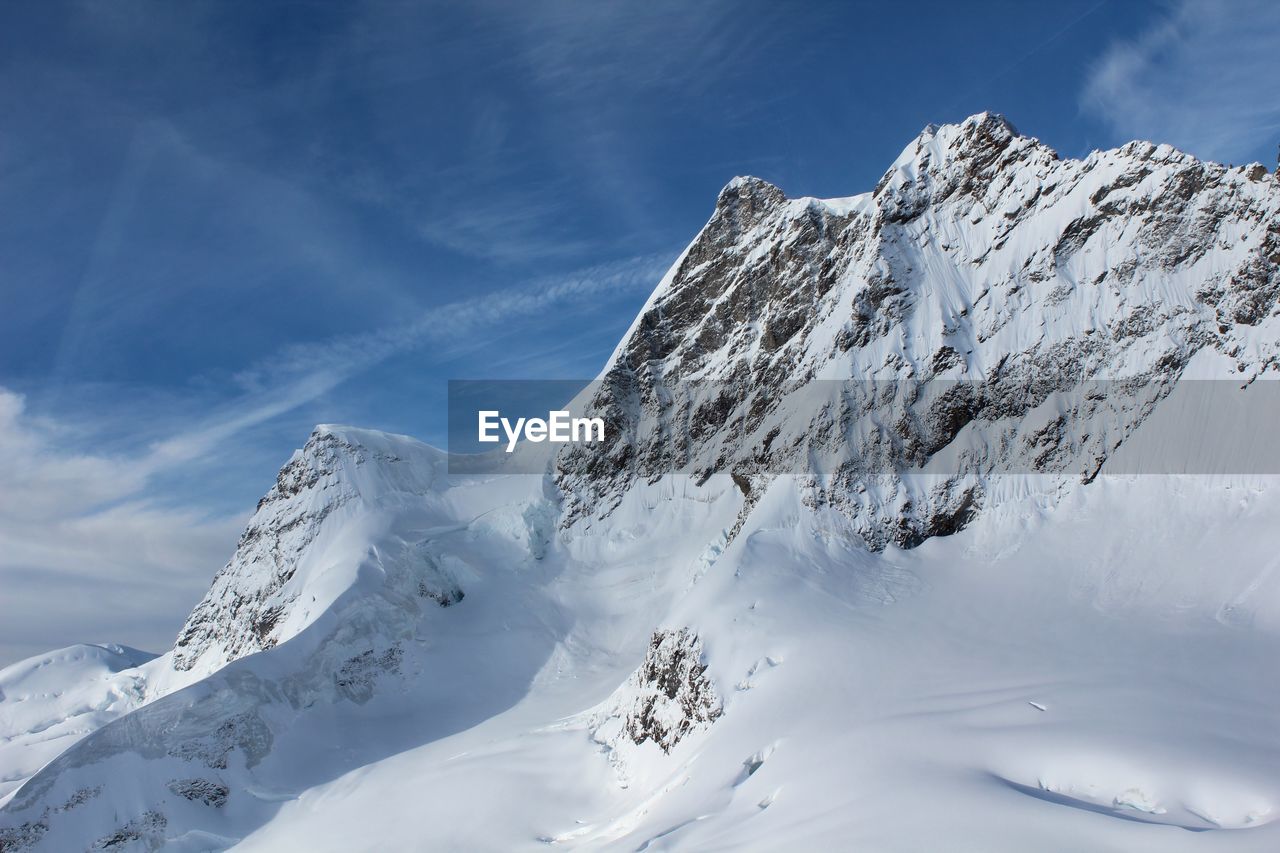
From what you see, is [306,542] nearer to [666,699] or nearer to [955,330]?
[666,699]

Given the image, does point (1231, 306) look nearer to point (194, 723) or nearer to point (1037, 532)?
point (1037, 532)

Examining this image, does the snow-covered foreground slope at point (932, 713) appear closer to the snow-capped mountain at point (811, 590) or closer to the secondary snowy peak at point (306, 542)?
the snow-capped mountain at point (811, 590)

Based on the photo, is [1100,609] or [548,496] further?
[548,496]

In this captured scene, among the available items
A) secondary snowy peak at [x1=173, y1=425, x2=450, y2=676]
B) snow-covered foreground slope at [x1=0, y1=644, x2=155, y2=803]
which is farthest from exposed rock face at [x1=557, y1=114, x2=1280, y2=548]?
snow-covered foreground slope at [x1=0, y1=644, x2=155, y2=803]

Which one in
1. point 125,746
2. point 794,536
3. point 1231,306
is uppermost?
point 1231,306

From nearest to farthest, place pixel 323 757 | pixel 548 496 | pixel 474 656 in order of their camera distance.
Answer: pixel 323 757 → pixel 474 656 → pixel 548 496

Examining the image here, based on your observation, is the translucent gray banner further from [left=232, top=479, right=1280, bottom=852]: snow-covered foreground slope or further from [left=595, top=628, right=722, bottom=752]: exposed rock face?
[left=595, top=628, right=722, bottom=752]: exposed rock face

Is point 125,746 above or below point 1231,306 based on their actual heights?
below

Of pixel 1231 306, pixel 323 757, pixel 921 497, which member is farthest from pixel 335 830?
pixel 1231 306

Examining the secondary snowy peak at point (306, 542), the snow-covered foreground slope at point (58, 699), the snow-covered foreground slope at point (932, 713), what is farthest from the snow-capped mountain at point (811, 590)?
the snow-covered foreground slope at point (58, 699)
